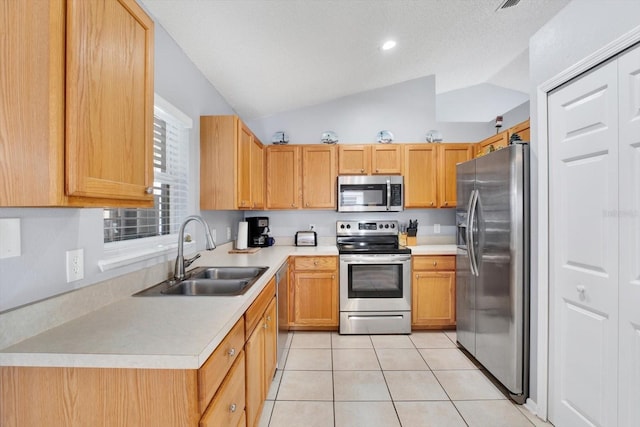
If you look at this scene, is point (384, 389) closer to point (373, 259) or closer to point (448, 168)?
point (373, 259)

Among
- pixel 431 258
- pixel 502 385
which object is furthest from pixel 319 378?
pixel 431 258

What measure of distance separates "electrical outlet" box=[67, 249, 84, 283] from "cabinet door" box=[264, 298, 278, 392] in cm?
99

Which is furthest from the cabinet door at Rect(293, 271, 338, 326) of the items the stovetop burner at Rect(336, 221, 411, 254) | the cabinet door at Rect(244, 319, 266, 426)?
the cabinet door at Rect(244, 319, 266, 426)

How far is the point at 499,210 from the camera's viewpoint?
213cm

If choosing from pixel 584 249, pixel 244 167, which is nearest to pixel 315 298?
pixel 244 167

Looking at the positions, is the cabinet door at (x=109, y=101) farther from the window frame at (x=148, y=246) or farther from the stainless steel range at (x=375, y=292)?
the stainless steel range at (x=375, y=292)

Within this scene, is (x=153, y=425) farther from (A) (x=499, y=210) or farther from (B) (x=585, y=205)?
(A) (x=499, y=210)

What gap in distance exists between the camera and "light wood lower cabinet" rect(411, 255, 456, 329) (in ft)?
10.4

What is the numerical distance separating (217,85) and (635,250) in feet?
9.90

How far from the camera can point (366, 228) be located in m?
3.74

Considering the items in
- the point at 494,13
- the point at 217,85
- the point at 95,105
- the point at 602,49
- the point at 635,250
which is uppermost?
the point at 494,13

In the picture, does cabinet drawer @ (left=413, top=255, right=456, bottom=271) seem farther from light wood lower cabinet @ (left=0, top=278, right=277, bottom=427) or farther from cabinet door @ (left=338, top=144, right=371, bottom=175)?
light wood lower cabinet @ (left=0, top=278, right=277, bottom=427)

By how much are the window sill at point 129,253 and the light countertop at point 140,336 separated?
0.61ft

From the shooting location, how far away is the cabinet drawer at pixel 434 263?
319 cm
